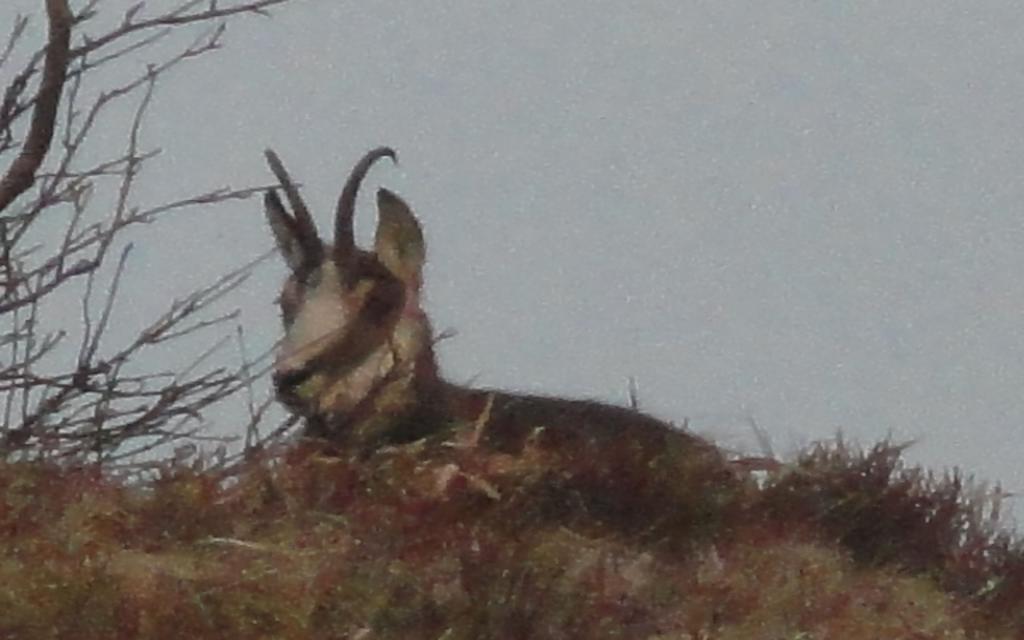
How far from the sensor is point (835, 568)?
4246 millimetres

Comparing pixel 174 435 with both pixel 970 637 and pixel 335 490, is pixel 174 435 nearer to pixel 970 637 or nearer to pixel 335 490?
pixel 335 490

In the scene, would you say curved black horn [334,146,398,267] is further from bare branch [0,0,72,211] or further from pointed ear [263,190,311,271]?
bare branch [0,0,72,211]

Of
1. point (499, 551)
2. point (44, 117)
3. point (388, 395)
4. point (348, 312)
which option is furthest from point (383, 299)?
point (499, 551)

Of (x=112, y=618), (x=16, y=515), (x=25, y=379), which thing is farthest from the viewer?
(x=25, y=379)

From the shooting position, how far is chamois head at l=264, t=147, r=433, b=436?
14.9ft

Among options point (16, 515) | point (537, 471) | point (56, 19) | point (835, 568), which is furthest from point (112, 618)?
point (56, 19)

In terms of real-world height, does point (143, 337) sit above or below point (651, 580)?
above

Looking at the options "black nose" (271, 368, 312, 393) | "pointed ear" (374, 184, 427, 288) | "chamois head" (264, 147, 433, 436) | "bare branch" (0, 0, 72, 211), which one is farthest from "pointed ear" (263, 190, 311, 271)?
"bare branch" (0, 0, 72, 211)

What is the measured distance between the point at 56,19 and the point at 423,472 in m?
1.34

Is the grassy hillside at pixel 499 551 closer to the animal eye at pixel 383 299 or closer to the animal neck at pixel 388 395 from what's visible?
the animal neck at pixel 388 395

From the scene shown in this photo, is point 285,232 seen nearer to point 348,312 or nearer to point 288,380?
point 348,312

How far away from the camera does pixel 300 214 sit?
4738 mm

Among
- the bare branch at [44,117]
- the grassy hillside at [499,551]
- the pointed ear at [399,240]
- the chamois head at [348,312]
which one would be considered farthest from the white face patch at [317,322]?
the bare branch at [44,117]

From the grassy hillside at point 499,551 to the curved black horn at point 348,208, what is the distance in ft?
1.62
